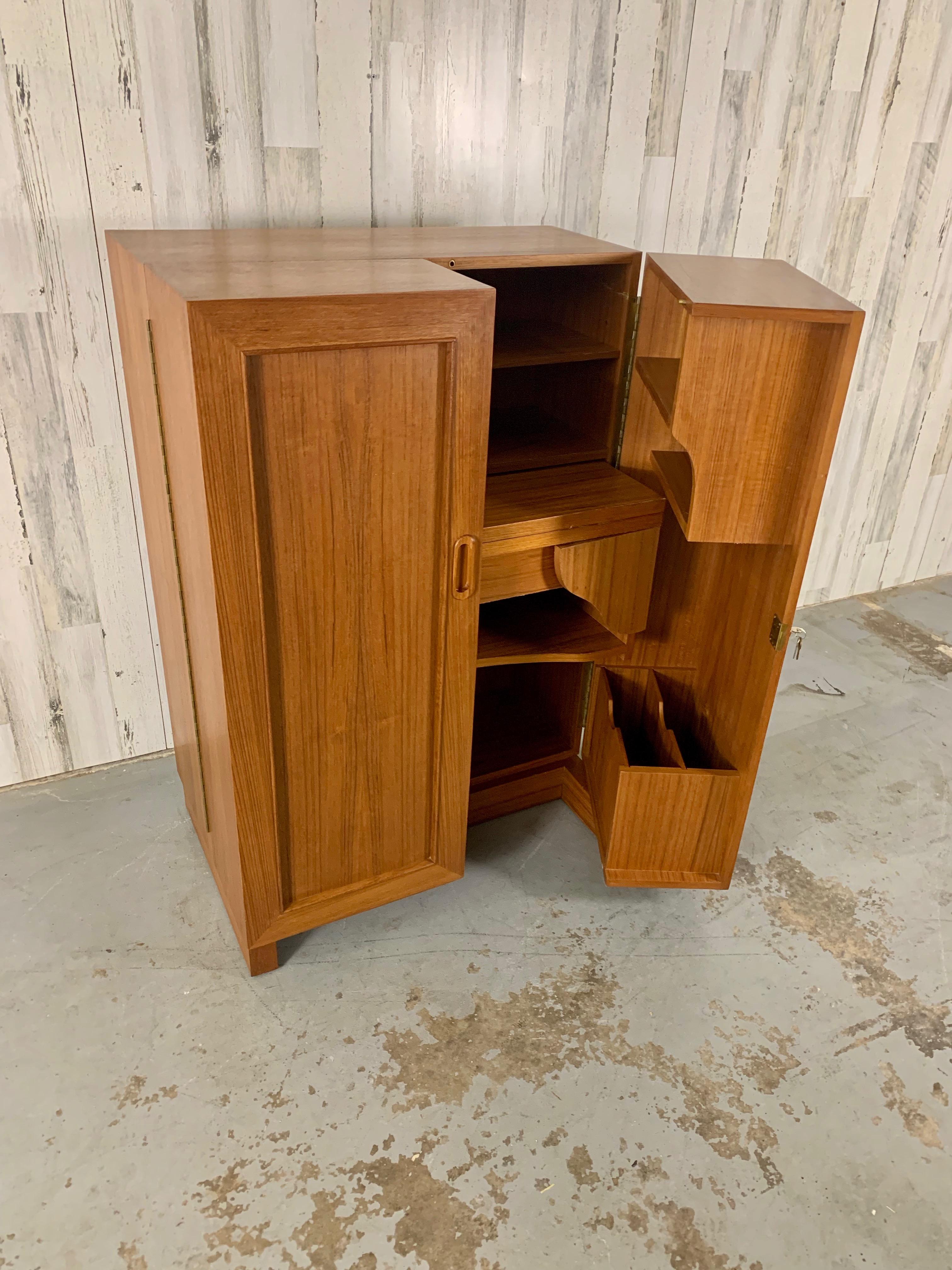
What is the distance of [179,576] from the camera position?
169 cm

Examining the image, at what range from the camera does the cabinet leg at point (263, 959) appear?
5.84 ft

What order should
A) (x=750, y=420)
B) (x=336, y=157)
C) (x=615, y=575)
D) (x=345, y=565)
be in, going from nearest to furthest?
1. (x=345, y=565)
2. (x=750, y=420)
3. (x=615, y=575)
4. (x=336, y=157)

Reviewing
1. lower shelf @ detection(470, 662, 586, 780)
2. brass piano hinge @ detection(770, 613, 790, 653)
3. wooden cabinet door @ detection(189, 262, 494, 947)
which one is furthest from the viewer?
lower shelf @ detection(470, 662, 586, 780)

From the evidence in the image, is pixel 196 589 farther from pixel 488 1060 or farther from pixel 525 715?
pixel 525 715

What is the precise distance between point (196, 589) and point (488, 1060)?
1027 millimetres

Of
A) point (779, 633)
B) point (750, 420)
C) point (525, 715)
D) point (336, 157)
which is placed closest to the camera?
point (750, 420)

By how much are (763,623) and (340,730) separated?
88 cm

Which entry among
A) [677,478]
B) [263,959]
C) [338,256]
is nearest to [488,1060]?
[263,959]

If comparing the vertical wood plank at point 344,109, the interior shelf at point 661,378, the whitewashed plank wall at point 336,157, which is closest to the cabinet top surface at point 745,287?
the interior shelf at point 661,378

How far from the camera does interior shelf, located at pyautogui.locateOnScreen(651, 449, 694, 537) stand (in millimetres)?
1808

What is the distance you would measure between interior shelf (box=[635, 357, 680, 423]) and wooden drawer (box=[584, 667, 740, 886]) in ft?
2.27

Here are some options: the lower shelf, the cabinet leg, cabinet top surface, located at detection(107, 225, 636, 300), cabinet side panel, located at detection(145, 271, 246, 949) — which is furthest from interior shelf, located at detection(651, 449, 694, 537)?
the cabinet leg

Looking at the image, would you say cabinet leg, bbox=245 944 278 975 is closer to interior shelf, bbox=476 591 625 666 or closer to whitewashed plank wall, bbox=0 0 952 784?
interior shelf, bbox=476 591 625 666

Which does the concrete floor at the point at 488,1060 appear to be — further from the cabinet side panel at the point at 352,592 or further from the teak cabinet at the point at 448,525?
the cabinet side panel at the point at 352,592
